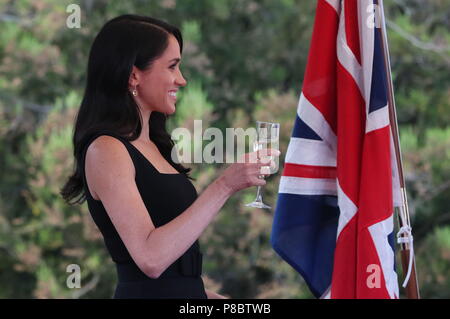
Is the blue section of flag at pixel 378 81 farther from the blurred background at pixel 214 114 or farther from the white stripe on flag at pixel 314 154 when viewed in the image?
the blurred background at pixel 214 114

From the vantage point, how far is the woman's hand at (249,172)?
5.19ft

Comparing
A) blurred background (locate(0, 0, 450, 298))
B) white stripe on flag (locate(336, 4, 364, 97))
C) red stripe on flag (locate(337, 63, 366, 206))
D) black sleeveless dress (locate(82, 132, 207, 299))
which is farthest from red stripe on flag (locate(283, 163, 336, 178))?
blurred background (locate(0, 0, 450, 298))

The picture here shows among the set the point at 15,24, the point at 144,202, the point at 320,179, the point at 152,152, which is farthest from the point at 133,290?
the point at 15,24

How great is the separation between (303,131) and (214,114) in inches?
105

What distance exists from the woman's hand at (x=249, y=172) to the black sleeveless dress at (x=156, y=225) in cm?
18

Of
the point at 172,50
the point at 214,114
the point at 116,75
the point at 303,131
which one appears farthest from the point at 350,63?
the point at 214,114

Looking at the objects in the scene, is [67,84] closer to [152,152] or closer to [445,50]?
[445,50]

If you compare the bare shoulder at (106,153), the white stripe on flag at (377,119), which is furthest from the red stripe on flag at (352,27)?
the bare shoulder at (106,153)

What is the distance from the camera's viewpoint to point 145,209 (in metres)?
1.59

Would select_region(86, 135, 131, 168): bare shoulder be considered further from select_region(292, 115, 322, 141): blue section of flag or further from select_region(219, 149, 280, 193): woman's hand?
select_region(292, 115, 322, 141): blue section of flag

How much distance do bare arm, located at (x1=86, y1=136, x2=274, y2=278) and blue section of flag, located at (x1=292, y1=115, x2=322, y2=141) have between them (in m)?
0.37

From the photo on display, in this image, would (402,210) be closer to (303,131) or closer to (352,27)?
(303,131)
